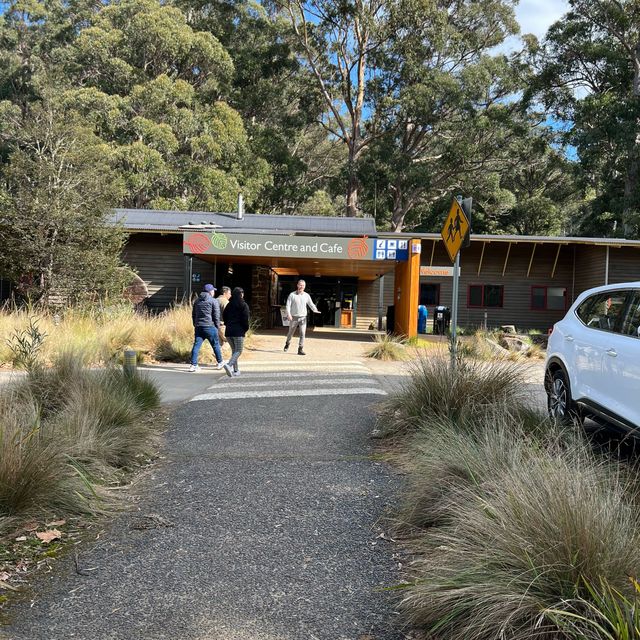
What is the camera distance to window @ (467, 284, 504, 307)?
2611 centimetres

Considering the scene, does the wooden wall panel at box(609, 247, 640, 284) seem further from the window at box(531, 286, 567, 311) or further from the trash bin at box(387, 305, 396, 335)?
the trash bin at box(387, 305, 396, 335)

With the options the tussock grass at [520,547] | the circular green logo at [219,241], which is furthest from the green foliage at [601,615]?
the circular green logo at [219,241]

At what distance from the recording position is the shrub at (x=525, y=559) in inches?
93.2

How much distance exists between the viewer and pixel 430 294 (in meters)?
26.4

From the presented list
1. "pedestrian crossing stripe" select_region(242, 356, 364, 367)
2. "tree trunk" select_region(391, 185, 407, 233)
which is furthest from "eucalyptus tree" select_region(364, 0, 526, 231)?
"pedestrian crossing stripe" select_region(242, 356, 364, 367)

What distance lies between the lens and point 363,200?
39188 mm

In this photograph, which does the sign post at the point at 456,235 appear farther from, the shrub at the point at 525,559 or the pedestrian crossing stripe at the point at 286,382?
the shrub at the point at 525,559

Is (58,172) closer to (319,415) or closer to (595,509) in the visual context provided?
(319,415)

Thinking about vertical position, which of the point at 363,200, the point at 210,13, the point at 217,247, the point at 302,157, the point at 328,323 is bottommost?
the point at 328,323

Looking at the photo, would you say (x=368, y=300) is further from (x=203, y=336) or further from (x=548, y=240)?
(x=203, y=336)

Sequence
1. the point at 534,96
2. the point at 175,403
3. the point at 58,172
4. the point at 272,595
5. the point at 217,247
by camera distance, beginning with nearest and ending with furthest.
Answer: the point at 272,595 < the point at 175,403 < the point at 58,172 < the point at 217,247 < the point at 534,96

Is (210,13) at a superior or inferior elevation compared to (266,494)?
superior

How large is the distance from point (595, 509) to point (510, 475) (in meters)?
0.49

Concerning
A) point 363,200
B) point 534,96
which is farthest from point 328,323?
point 534,96
